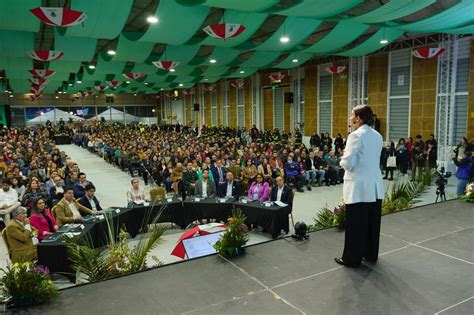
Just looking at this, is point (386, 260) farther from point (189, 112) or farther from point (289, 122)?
point (189, 112)

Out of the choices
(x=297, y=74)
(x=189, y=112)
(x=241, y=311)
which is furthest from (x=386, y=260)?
(x=189, y=112)

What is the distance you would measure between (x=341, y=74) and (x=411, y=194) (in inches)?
506

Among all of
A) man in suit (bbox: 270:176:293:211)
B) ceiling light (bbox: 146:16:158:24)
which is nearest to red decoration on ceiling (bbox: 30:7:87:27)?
ceiling light (bbox: 146:16:158:24)

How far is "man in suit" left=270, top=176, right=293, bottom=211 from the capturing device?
7555 mm

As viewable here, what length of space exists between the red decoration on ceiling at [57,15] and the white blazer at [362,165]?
6.54 meters

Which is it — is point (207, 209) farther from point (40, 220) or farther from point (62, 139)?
point (62, 139)

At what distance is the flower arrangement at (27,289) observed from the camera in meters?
2.79

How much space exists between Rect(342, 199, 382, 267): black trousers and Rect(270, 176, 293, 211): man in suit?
4100 millimetres

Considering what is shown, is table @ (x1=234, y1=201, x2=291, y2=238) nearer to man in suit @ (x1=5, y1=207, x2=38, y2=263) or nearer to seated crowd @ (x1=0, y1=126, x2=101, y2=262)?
seated crowd @ (x1=0, y1=126, x2=101, y2=262)

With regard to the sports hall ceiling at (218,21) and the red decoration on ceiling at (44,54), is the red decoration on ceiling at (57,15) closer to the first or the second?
the sports hall ceiling at (218,21)

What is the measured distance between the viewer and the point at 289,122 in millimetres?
22969

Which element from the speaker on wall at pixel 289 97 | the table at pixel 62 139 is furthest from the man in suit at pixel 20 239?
the table at pixel 62 139

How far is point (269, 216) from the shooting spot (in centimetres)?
684

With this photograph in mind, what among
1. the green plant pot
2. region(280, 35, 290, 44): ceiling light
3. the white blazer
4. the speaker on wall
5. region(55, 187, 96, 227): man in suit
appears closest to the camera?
the white blazer
